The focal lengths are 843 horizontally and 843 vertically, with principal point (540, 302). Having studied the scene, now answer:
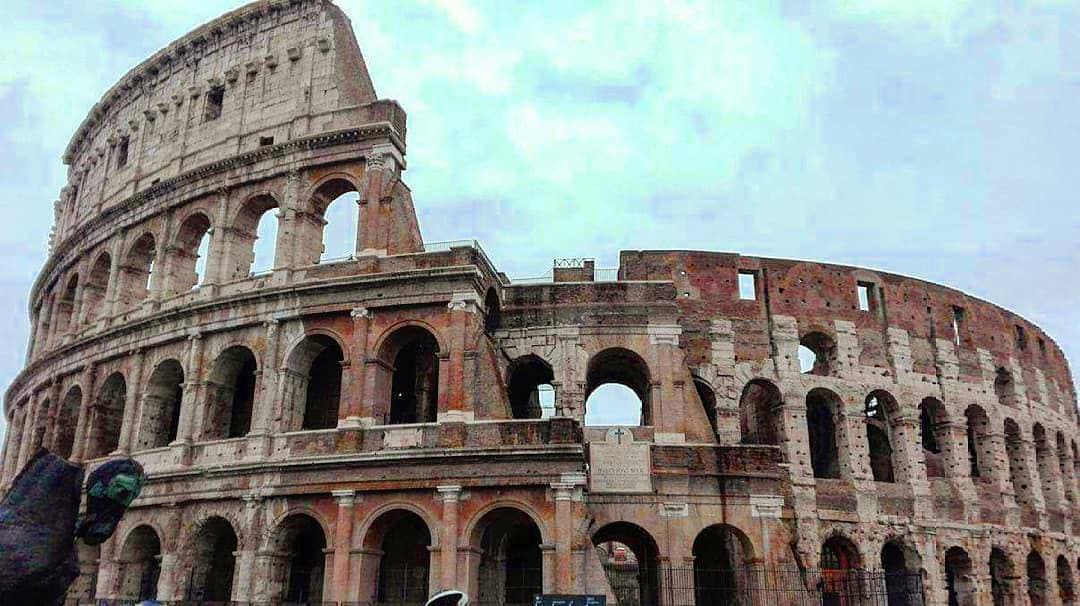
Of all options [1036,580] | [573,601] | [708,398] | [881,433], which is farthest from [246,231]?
[1036,580]

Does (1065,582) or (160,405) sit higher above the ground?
(160,405)

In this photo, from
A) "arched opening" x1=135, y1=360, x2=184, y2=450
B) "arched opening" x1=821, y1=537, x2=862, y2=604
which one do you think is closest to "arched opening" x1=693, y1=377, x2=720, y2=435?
"arched opening" x1=821, y1=537, x2=862, y2=604

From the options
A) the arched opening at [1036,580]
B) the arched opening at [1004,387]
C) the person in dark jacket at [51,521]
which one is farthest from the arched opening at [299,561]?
the arched opening at [1004,387]

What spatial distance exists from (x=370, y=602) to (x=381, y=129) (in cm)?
1029

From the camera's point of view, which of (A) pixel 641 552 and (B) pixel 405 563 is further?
(A) pixel 641 552

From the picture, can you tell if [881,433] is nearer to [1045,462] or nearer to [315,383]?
[1045,462]

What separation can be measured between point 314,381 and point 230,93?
332 inches

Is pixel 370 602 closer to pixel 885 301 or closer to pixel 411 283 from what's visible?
pixel 411 283

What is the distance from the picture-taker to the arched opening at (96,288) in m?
23.6

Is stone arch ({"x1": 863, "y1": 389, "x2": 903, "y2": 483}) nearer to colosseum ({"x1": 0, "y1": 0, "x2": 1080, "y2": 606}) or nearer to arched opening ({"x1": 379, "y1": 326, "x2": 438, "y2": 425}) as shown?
colosseum ({"x1": 0, "y1": 0, "x2": 1080, "y2": 606})

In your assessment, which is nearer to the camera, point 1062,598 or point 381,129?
point 381,129

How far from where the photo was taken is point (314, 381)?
19.9m

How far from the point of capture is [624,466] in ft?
60.0

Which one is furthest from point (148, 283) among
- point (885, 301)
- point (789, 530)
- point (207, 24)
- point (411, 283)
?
point (885, 301)
